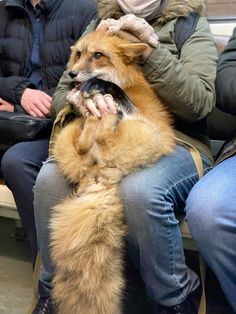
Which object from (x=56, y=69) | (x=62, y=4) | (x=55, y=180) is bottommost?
→ (x=55, y=180)

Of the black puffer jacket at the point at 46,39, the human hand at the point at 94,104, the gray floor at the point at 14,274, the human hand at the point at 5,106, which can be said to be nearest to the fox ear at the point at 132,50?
the human hand at the point at 94,104

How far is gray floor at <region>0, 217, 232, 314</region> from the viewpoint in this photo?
1643 millimetres

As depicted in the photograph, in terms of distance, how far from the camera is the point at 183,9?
1.58m

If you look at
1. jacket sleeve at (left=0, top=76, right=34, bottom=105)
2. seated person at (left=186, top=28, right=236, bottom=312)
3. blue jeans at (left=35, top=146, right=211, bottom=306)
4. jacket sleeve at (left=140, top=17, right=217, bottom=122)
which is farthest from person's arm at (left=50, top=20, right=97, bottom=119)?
seated person at (left=186, top=28, right=236, bottom=312)

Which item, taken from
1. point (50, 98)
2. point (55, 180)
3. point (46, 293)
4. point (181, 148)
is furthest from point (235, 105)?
point (46, 293)

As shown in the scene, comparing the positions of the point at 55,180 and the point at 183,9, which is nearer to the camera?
the point at 55,180

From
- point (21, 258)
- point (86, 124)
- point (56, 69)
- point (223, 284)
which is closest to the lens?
point (223, 284)

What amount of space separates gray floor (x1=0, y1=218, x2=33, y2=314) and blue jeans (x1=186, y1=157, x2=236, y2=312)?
837 millimetres

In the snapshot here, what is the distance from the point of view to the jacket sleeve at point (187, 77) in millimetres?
1373

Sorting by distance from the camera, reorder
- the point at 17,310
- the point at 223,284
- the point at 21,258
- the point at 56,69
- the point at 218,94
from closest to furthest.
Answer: the point at 223,284, the point at 218,94, the point at 17,310, the point at 56,69, the point at 21,258

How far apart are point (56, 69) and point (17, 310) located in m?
0.99

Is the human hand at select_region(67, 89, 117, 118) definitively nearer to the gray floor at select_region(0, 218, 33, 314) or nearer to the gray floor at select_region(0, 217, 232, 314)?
the gray floor at select_region(0, 217, 232, 314)

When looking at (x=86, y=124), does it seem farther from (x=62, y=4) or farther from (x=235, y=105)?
(x=62, y=4)

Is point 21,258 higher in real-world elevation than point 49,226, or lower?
lower
